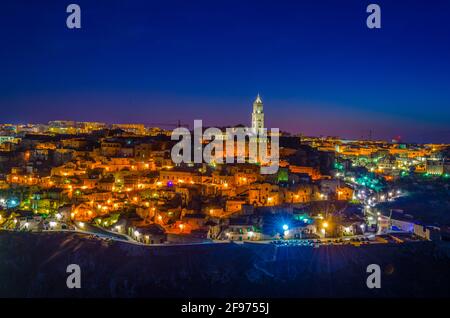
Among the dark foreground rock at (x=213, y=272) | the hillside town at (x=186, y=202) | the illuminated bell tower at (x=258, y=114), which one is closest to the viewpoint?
the dark foreground rock at (x=213, y=272)

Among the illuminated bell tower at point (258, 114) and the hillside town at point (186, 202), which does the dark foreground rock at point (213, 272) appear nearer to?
the hillside town at point (186, 202)

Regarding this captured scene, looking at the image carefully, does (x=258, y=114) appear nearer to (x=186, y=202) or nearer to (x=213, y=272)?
(x=186, y=202)

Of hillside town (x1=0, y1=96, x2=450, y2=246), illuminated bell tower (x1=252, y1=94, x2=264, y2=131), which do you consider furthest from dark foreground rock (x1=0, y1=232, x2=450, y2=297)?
illuminated bell tower (x1=252, y1=94, x2=264, y2=131)

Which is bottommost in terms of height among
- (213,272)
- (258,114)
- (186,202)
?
(213,272)

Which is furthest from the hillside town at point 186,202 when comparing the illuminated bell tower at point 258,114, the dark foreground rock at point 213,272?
the illuminated bell tower at point 258,114

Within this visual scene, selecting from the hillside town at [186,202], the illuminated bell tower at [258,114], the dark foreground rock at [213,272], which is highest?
the illuminated bell tower at [258,114]

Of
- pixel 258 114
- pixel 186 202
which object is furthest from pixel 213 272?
pixel 258 114
